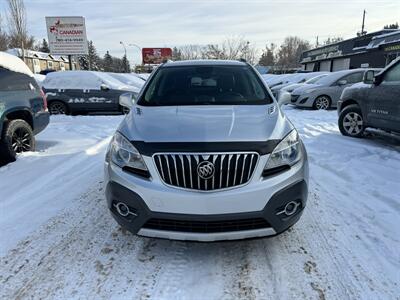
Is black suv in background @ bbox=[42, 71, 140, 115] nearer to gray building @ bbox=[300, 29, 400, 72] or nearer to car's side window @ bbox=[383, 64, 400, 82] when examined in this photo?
car's side window @ bbox=[383, 64, 400, 82]

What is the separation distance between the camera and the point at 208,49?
4828 centimetres

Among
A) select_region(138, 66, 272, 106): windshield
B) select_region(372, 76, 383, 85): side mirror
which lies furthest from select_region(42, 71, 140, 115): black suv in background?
select_region(372, 76, 383, 85): side mirror

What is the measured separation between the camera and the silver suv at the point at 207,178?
8.29 feet

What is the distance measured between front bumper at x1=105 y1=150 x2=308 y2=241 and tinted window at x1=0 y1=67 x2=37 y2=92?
4.07 metres

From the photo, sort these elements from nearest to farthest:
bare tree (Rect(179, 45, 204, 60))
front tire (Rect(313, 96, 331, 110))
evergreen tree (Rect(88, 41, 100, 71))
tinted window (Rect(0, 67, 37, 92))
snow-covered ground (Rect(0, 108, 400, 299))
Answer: snow-covered ground (Rect(0, 108, 400, 299))
tinted window (Rect(0, 67, 37, 92))
front tire (Rect(313, 96, 331, 110))
bare tree (Rect(179, 45, 204, 60))
evergreen tree (Rect(88, 41, 100, 71))

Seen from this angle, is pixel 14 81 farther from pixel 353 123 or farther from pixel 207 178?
pixel 353 123

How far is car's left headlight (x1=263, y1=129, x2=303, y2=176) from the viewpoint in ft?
8.73

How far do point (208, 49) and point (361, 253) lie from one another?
157 feet

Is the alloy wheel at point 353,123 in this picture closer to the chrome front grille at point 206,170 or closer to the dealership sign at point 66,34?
the chrome front grille at point 206,170

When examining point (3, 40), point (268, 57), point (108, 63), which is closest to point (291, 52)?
point (268, 57)

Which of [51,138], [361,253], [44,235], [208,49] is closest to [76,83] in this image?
[51,138]

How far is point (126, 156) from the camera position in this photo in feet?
9.20

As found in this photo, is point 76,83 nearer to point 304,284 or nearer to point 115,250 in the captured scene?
point 115,250

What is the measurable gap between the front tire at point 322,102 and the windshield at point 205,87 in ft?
30.4
